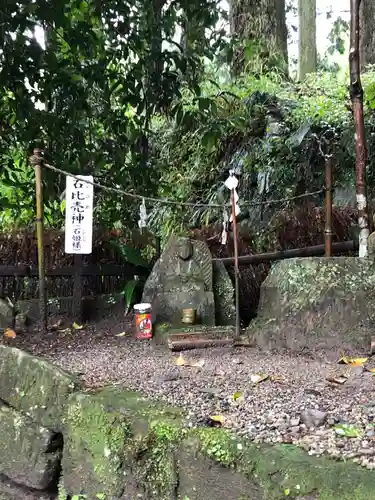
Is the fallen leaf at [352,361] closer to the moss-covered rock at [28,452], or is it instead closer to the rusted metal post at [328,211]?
the rusted metal post at [328,211]

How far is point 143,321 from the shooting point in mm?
4133

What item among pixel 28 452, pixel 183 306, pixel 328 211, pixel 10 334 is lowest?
pixel 28 452

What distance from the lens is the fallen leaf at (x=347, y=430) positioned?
1979mm

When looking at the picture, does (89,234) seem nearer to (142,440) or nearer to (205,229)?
(205,229)

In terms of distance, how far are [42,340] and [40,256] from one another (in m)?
0.71

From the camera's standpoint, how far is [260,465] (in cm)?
187

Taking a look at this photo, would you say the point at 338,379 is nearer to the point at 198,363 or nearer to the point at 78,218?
the point at 198,363

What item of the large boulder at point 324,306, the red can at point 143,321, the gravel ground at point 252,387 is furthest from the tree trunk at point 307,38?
the gravel ground at point 252,387

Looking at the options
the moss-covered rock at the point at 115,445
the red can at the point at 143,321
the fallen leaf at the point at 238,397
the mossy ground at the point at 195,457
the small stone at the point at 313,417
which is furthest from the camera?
the red can at the point at 143,321

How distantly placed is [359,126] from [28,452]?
3046 mm

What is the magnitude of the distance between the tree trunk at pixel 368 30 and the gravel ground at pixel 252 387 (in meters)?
8.04

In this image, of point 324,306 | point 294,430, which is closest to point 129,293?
point 324,306

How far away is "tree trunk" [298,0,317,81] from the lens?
11719 millimetres

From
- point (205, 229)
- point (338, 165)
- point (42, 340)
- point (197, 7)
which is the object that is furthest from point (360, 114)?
point (42, 340)
